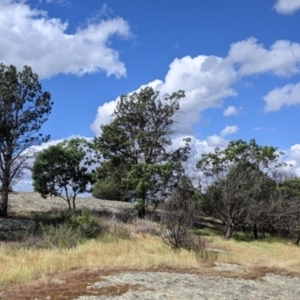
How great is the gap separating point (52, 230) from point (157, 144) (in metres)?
16.4

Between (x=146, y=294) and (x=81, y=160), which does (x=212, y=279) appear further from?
(x=81, y=160)

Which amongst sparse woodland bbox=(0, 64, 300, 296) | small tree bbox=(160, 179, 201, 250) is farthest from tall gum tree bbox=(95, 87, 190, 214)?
small tree bbox=(160, 179, 201, 250)

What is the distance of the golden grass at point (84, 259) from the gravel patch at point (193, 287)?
88.5 inches

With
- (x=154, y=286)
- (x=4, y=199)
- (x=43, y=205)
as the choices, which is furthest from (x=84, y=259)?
(x=43, y=205)

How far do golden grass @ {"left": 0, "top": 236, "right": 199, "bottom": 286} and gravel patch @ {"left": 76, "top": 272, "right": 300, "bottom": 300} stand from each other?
2.25 m

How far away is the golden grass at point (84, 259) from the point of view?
13.3 metres

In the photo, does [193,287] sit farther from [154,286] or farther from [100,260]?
[100,260]

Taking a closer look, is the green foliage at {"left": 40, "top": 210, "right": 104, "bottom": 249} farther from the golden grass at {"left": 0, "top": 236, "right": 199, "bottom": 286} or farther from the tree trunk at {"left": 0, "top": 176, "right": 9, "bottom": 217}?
the tree trunk at {"left": 0, "top": 176, "right": 9, "bottom": 217}

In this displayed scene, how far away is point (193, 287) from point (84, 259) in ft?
19.2

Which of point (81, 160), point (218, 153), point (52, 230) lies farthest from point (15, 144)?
point (218, 153)

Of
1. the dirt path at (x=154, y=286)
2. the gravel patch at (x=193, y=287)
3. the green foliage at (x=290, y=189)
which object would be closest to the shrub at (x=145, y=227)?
the green foliage at (x=290, y=189)

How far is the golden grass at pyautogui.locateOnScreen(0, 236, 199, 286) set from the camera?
43.8 feet

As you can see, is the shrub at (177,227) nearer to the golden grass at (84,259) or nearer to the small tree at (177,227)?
the small tree at (177,227)

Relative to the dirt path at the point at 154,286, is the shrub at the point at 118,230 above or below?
above
